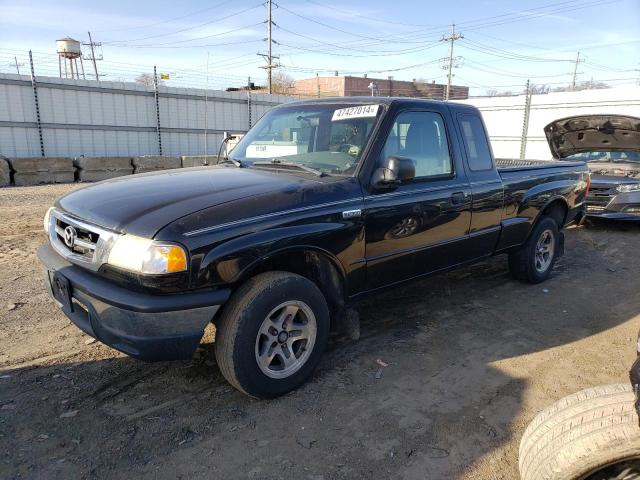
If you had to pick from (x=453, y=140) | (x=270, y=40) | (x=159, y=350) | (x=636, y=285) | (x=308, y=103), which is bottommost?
(x=636, y=285)

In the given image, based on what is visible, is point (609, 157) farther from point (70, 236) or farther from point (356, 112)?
point (70, 236)

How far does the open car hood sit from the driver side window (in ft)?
17.4

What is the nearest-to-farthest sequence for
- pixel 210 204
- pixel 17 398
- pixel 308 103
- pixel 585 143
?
pixel 210 204, pixel 17 398, pixel 308 103, pixel 585 143

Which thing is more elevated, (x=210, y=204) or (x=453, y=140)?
(x=453, y=140)

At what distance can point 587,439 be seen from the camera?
A: 6.50ft

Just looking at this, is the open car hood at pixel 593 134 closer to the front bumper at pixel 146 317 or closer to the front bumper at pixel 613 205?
the front bumper at pixel 613 205

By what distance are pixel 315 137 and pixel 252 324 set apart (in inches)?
69.4

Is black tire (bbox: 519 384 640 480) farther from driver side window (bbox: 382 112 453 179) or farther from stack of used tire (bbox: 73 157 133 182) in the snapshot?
stack of used tire (bbox: 73 157 133 182)

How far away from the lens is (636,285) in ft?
19.2

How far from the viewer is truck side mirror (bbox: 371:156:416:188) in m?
3.41

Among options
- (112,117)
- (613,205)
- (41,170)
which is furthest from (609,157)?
(112,117)

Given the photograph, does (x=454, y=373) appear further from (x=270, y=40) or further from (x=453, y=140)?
(x=270, y=40)

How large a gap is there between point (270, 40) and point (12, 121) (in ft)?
111

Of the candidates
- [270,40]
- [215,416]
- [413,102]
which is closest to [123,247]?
[215,416]
